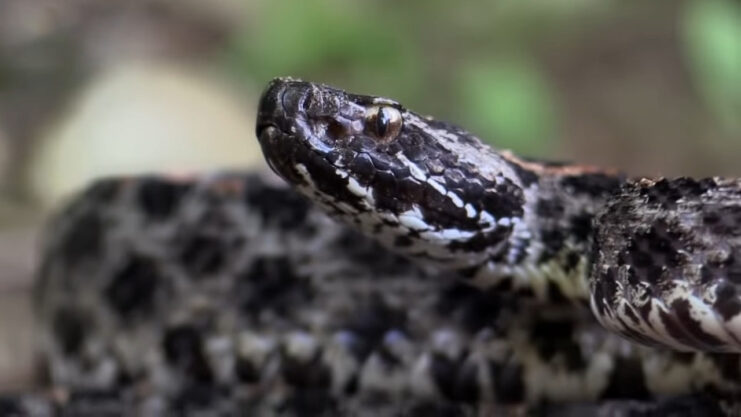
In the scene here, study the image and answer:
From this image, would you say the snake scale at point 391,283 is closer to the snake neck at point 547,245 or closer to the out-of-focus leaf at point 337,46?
the snake neck at point 547,245

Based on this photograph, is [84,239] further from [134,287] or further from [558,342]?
[558,342]

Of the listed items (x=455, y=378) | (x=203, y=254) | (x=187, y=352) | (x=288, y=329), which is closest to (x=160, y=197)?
(x=203, y=254)

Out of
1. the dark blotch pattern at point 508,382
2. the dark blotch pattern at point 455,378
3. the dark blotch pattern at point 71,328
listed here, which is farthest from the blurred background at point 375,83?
the dark blotch pattern at point 508,382

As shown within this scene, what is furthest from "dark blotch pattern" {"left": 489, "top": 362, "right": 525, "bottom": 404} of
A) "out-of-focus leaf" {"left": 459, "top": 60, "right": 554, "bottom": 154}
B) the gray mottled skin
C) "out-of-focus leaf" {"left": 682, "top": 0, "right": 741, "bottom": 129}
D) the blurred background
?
"out-of-focus leaf" {"left": 459, "top": 60, "right": 554, "bottom": 154}

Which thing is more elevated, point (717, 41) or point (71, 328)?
point (717, 41)

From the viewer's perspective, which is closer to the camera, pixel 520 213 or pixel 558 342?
pixel 520 213

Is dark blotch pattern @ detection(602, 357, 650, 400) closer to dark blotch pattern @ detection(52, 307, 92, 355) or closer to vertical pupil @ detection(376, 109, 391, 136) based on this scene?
vertical pupil @ detection(376, 109, 391, 136)

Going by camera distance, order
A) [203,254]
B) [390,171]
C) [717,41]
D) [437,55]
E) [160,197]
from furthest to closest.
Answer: [437,55] < [717,41] < [160,197] < [203,254] < [390,171]
